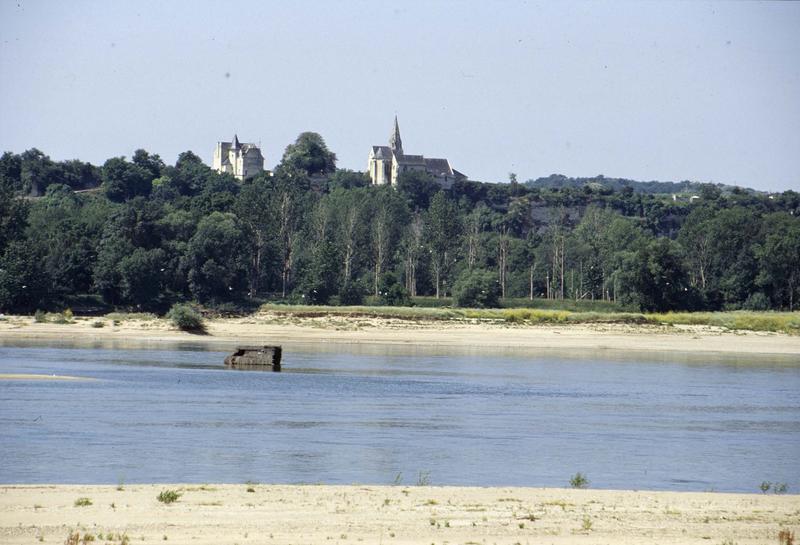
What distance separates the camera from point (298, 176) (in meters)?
173

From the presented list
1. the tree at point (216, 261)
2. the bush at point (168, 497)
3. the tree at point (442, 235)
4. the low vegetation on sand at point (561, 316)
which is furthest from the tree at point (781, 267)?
the bush at point (168, 497)

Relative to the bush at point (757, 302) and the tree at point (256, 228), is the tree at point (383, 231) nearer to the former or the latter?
the tree at point (256, 228)

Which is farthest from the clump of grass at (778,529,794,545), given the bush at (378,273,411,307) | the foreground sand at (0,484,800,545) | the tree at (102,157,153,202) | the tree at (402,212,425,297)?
the tree at (102,157,153,202)

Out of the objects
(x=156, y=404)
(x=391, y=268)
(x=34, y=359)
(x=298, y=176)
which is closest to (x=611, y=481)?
(x=156, y=404)

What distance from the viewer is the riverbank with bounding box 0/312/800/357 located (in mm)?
74375

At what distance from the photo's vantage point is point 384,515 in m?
17.7

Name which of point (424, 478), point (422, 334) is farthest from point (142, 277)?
point (424, 478)

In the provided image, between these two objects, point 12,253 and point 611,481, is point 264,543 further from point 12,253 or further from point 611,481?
point 12,253

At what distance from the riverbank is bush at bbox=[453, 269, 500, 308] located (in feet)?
35.3

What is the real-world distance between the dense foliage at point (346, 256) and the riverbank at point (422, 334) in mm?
6442

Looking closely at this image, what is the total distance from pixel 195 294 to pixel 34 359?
35275 mm

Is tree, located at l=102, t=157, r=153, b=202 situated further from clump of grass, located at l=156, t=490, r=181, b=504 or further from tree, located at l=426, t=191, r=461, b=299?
clump of grass, located at l=156, t=490, r=181, b=504

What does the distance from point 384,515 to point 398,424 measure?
1503 centimetres

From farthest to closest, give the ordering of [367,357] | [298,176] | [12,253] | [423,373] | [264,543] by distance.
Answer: [298,176]
[12,253]
[367,357]
[423,373]
[264,543]
